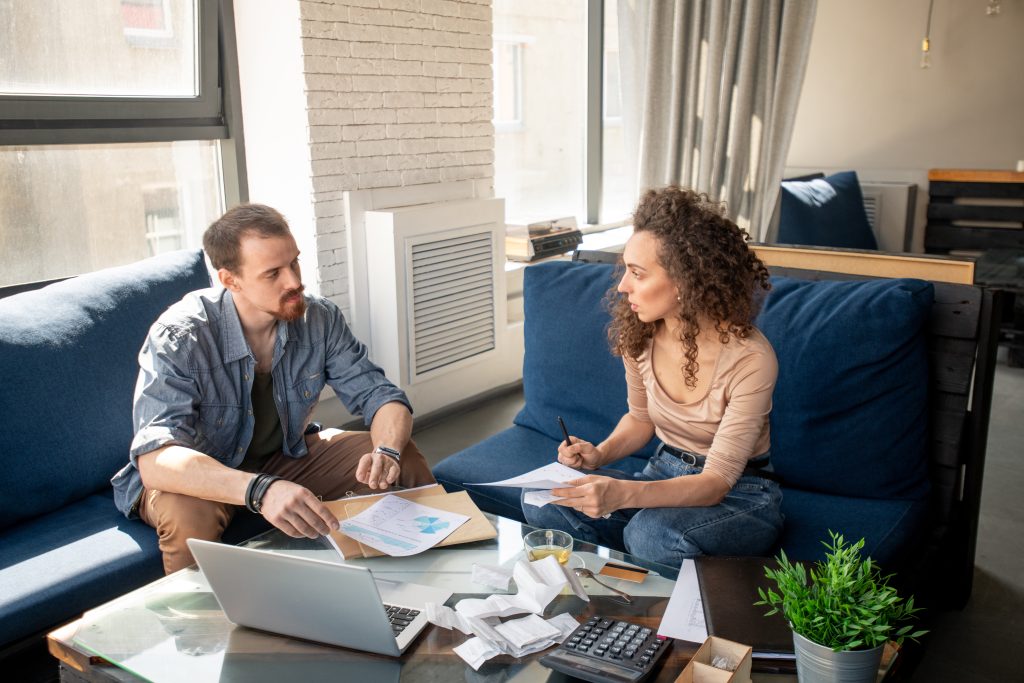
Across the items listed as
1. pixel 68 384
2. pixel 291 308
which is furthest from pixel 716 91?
pixel 68 384

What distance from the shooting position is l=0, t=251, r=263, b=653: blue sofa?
1.76 m

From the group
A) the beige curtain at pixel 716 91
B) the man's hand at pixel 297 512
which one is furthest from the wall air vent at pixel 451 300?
the man's hand at pixel 297 512

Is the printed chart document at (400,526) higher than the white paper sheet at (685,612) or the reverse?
higher

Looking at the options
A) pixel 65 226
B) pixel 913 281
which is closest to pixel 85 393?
pixel 65 226

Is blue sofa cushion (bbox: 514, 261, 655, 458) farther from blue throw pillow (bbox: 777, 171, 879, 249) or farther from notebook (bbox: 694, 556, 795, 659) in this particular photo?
blue throw pillow (bbox: 777, 171, 879, 249)

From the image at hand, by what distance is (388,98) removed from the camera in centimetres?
336

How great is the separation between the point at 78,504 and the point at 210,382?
1.46 feet

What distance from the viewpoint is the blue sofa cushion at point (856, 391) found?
1961mm

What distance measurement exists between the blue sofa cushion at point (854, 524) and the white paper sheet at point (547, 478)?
0.48 m

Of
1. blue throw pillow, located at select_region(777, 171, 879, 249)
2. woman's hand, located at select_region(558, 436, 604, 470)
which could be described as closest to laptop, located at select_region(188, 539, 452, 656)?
woman's hand, located at select_region(558, 436, 604, 470)

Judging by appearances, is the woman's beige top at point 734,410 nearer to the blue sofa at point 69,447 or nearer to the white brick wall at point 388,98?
the blue sofa at point 69,447

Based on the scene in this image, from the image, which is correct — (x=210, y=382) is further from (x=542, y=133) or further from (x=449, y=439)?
(x=542, y=133)

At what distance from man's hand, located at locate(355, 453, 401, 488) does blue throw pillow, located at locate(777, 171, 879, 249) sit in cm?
315

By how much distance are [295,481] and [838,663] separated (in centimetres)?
145
